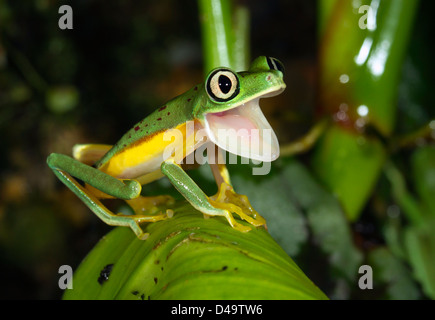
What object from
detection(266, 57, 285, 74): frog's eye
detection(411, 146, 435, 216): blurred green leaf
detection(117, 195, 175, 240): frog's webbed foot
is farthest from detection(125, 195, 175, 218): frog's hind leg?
detection(411, 146, 435, 216): blurred green leaf

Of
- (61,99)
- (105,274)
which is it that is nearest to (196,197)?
(105,274)

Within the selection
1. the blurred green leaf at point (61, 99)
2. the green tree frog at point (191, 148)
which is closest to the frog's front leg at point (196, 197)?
the green tree frog at point (191, 148)

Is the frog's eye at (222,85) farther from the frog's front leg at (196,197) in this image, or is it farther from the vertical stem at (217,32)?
the vertical stem at (217,32)

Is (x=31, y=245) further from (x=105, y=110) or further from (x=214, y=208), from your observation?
(x=214, y=208)

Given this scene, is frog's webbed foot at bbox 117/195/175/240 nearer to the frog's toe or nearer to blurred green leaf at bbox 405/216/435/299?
the frog's toe

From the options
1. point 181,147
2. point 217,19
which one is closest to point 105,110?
point 217,19

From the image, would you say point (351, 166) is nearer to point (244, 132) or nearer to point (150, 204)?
point (244, 132)
